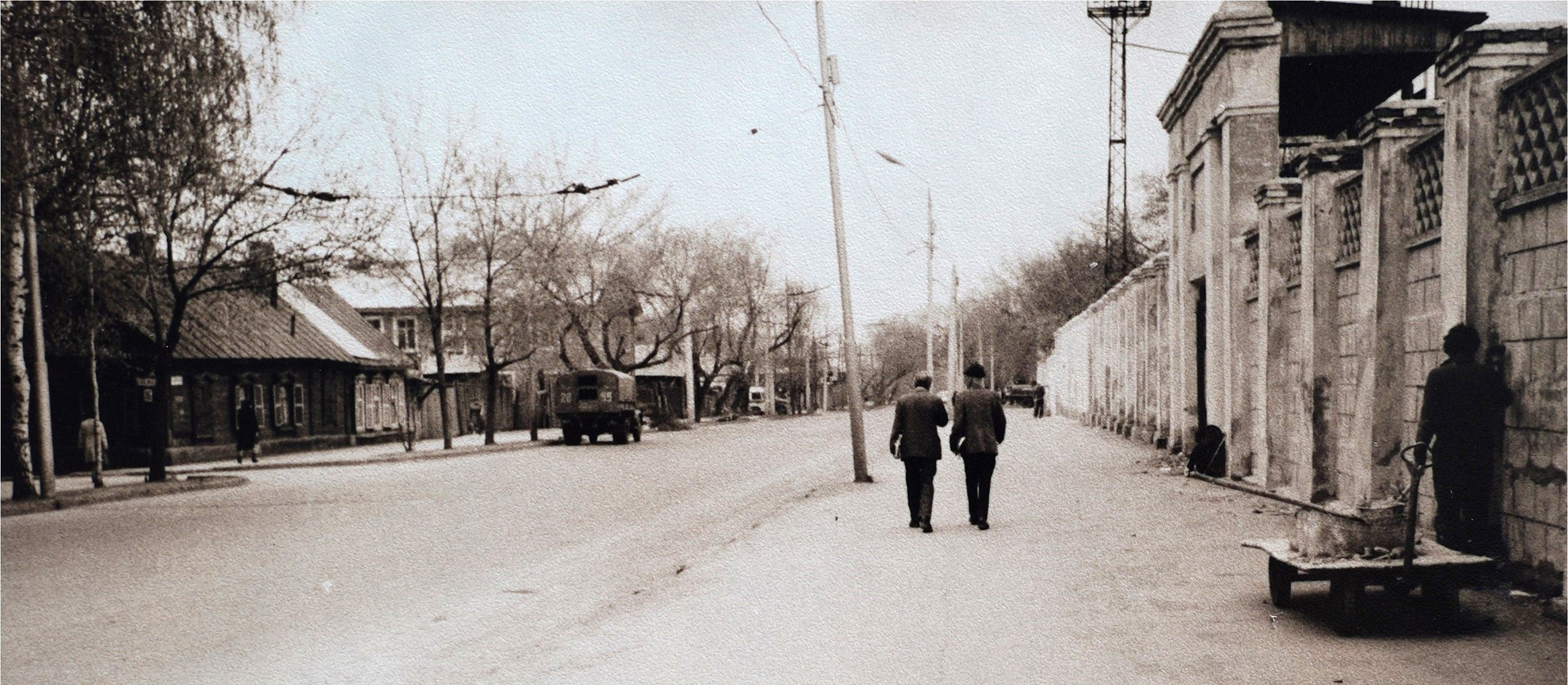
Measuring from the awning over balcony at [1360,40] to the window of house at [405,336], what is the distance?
46876 mm

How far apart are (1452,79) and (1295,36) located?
844 centimetres

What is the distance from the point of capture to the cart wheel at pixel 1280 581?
22.2 feet

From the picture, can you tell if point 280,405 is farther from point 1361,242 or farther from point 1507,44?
point 1507,44

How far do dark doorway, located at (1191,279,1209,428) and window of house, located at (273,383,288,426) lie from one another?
2764cm

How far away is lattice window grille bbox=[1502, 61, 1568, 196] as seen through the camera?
6355mm

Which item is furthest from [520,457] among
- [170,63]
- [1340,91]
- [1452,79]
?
[1452,79]

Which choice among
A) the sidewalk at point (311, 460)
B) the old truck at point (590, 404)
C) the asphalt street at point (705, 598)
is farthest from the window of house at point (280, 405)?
the asphalt street at point (705, 598)

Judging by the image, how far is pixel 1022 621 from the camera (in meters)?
7.23

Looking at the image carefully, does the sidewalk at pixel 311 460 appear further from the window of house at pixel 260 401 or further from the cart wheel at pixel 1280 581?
the cart wheel at pixel 1280 581

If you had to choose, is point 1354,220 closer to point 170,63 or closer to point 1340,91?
point 1340,91

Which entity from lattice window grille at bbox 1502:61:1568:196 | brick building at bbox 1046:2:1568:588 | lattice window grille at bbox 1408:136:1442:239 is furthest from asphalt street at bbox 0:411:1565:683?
lattice window grille at bbox 1408:136:1442:239

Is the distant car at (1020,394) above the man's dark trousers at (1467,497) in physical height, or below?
below

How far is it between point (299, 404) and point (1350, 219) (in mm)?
33923

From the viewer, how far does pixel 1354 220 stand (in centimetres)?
1071
